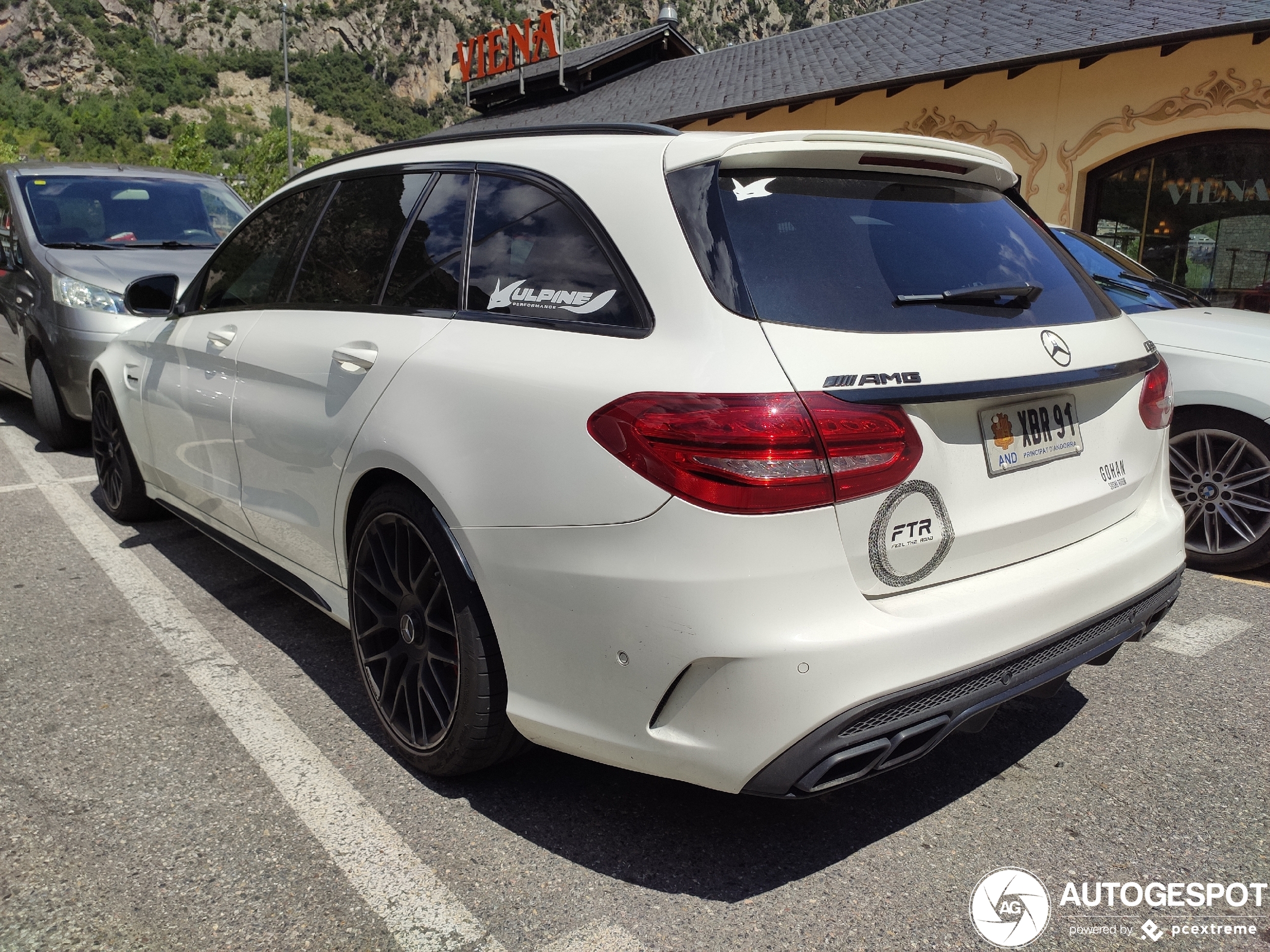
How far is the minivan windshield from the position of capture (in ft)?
22.5

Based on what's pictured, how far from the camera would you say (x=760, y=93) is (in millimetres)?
15047

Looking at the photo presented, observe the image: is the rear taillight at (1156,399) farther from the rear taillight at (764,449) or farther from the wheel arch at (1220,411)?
the wheel arch at (1220,411)

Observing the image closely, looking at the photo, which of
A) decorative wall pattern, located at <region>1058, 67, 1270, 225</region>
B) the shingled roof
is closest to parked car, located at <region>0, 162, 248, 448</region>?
the shingled roof

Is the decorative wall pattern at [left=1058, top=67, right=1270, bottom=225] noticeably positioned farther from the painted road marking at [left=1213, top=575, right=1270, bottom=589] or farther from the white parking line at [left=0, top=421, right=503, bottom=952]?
the white parking line at [left=0, top=421, right=503, bottom=952]

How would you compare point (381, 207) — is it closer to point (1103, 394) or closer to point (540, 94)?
point (1103, 394)

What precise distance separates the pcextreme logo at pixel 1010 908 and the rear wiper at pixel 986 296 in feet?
4.29

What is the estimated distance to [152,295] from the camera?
4.45 m

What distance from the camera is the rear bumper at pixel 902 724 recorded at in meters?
1.90

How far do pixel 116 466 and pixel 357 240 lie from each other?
102 inches

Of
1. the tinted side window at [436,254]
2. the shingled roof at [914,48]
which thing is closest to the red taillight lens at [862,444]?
the tinted side window at [436,254]

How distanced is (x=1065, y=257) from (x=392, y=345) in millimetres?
1889

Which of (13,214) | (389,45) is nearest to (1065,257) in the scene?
(13,214)

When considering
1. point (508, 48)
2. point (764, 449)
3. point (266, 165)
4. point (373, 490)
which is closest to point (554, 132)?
point (373, 490)

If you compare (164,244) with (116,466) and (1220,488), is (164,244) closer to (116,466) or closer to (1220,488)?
(116,466)
